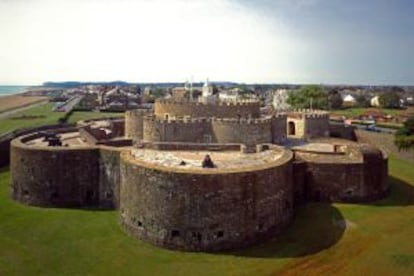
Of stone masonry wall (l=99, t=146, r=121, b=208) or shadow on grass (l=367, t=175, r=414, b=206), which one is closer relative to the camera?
stone masonry wall (l=99, t=146, r=121, b=208)

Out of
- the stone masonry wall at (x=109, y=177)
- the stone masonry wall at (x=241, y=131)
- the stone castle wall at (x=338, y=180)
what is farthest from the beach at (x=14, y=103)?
the stone castle wall at (x=338, y=180)

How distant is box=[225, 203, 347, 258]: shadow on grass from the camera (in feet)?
51.8

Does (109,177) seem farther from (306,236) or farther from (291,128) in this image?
(291,128)

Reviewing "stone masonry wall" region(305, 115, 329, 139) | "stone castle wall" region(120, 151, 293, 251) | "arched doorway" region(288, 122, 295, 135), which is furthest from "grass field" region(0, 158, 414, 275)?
"arched doorway" region(288, 122, 295, 135)

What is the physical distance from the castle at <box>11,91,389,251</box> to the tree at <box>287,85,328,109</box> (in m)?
35.3

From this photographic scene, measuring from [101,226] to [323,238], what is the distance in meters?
8.97

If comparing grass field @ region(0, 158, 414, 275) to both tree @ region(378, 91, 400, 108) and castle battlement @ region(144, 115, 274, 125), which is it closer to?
castle battlement @ region(144, 115, 274, 125)

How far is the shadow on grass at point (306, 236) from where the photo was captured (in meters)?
15.8

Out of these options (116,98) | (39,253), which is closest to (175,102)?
(39,253)

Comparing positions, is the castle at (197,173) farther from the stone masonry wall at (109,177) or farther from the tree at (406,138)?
the tree at (406,138)

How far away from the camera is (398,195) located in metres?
23.3

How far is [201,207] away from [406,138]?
26.4 meters

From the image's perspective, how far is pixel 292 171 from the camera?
20281mm

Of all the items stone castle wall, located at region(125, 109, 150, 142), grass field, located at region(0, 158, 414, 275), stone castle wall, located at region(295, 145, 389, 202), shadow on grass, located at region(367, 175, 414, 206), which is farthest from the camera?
stone castle wall, located at region(125, 109, 150, 142)
